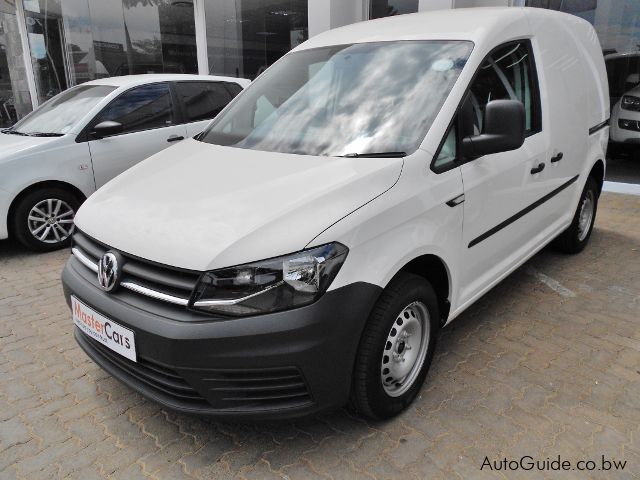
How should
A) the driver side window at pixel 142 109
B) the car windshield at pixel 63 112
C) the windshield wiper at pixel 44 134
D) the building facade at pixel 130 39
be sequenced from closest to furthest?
the windshield wiper at pixel 44 134 < the car windshield at pixel 63 112 < the driver side window at pixel 142 109 < the building facade at pixel 130 39

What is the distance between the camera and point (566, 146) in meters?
3.76

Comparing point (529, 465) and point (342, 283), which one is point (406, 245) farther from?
point (529, 465)

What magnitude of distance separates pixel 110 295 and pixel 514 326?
8.20 feet

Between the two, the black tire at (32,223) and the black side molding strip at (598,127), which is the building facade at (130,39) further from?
the black side molding strip at (598,127)

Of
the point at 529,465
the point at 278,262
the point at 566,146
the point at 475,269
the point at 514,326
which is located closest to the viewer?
the point at 278,262

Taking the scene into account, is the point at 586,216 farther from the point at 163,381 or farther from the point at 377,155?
the point at 163,381

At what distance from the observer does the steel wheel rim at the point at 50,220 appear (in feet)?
16.7

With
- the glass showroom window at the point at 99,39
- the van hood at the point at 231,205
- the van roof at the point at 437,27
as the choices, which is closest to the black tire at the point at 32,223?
the van hood at the point at 231,205

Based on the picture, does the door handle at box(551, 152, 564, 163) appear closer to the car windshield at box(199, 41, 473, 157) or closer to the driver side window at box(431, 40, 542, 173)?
the driver side window at box(431, 40, 542, 173)

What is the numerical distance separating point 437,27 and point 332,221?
164 cm

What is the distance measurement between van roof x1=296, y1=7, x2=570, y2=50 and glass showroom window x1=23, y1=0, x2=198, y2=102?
8.85 meters

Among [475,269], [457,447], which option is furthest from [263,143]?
[457,447]

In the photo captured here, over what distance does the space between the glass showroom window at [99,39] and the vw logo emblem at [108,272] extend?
10052mm

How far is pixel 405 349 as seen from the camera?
2533 mm
